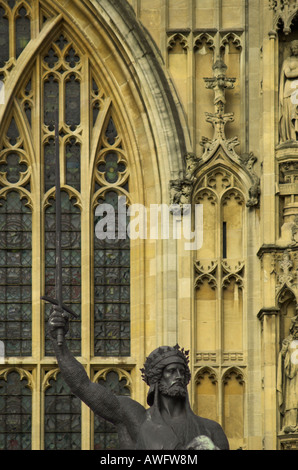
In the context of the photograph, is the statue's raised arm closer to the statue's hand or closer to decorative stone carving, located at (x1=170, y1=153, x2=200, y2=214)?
the statue's hand

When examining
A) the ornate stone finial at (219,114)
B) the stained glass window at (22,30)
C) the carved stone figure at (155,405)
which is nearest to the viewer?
the carved stone figure at (155,405)

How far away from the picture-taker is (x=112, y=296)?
24359 mm

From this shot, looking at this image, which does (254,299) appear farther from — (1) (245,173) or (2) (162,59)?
(2) (162,59)

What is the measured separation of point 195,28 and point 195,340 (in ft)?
13.4

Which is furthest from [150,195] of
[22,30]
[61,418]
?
[61,418]

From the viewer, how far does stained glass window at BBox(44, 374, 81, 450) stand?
2392cm

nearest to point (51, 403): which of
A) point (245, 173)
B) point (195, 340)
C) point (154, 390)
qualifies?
point (195, 340)

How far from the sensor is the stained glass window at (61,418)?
23.9m

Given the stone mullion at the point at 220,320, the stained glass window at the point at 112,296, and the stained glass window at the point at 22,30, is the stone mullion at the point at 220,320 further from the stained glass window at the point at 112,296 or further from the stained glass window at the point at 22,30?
the stained glass window at the point at 22,30

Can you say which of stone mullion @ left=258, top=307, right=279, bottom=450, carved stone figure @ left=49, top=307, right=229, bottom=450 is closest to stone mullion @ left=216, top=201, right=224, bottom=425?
stone mullion @ left=258, top=307, right=279, bottom=450

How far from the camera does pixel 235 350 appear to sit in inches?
933

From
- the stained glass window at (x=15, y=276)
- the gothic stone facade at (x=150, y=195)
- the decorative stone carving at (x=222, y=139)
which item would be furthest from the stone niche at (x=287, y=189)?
the stained glass window at (x=15, y=276)

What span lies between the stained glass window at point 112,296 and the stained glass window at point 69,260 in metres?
0.23

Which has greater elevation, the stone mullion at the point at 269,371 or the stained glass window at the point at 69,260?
the stained glass window at the point at 69,260
